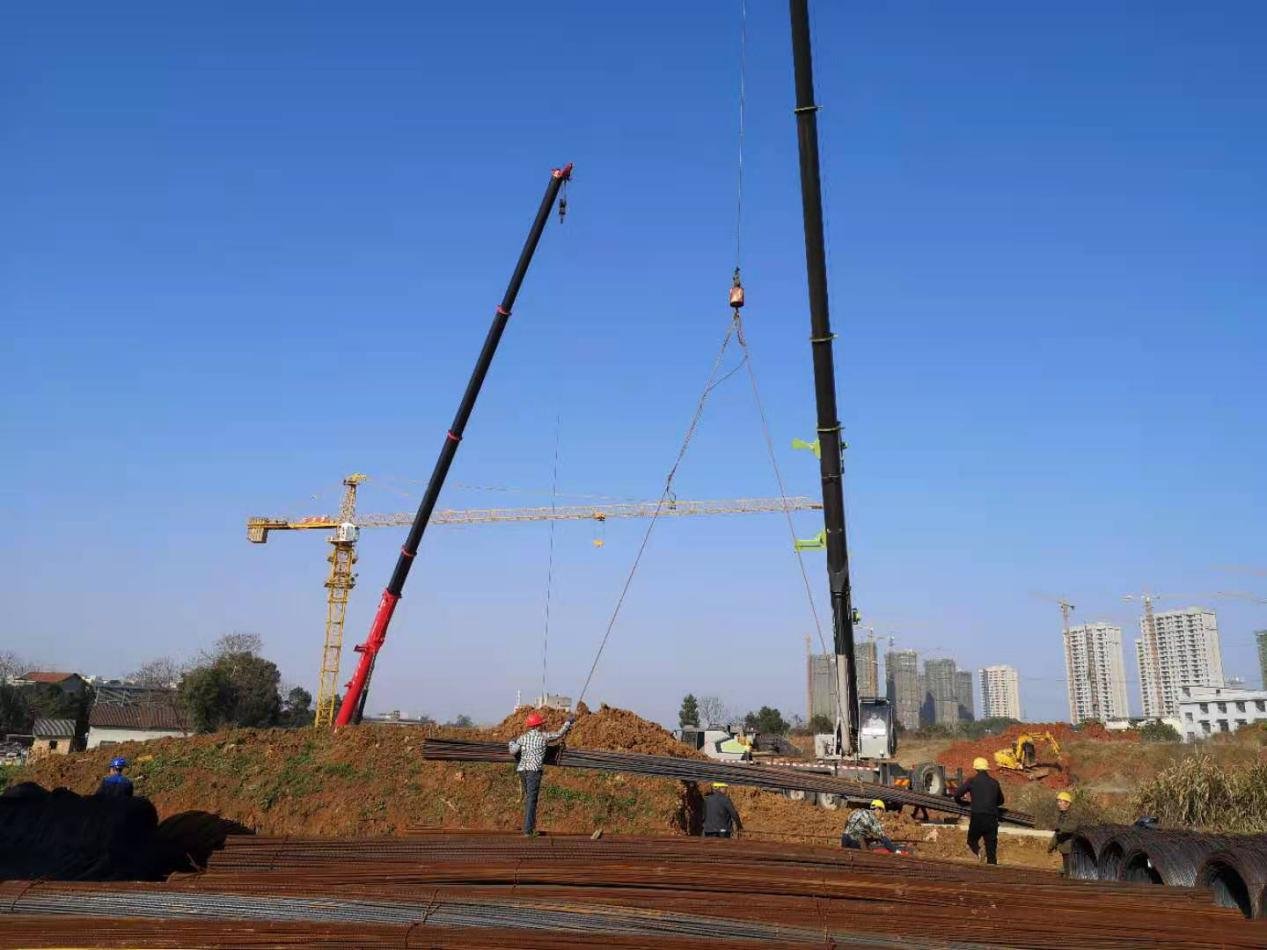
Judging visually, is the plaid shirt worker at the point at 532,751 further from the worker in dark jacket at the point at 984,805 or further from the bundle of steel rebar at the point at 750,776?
the worker in dark jacket at the point at 984,805

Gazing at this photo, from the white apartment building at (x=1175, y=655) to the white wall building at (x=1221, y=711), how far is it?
68.9 m

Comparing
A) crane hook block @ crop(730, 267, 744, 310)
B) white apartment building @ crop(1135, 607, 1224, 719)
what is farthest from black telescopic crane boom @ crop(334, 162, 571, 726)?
white apartment building @ crop(1135, 607, 1224, 719)

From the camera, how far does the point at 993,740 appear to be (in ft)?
171

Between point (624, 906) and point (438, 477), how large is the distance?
20063mm

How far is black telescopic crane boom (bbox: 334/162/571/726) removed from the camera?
2572 cm

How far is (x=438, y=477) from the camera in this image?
26.1 meters

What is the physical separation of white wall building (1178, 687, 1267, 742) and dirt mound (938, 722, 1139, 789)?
78.2ft

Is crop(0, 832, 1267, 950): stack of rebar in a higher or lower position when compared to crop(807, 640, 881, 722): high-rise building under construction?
lower

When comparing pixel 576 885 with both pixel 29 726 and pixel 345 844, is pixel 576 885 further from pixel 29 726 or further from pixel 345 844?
pixel 29 726

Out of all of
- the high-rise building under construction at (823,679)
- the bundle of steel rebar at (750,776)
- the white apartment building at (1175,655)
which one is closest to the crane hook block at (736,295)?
the bundle of steel rebar at (750,776)

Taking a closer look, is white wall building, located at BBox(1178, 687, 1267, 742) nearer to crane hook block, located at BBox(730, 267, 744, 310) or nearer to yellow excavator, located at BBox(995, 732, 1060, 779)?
yellow excavator, located at BBox(995, 732, 1060, 779)

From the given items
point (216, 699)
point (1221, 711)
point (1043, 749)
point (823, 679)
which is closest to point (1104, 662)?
point (1221, 711)

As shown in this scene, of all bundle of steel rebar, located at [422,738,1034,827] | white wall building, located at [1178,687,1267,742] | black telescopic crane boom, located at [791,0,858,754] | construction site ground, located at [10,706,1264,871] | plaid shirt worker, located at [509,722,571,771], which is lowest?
construction site ground, located at [10,706,1264,871]

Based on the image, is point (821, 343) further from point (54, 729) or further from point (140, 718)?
point (54, 729)
